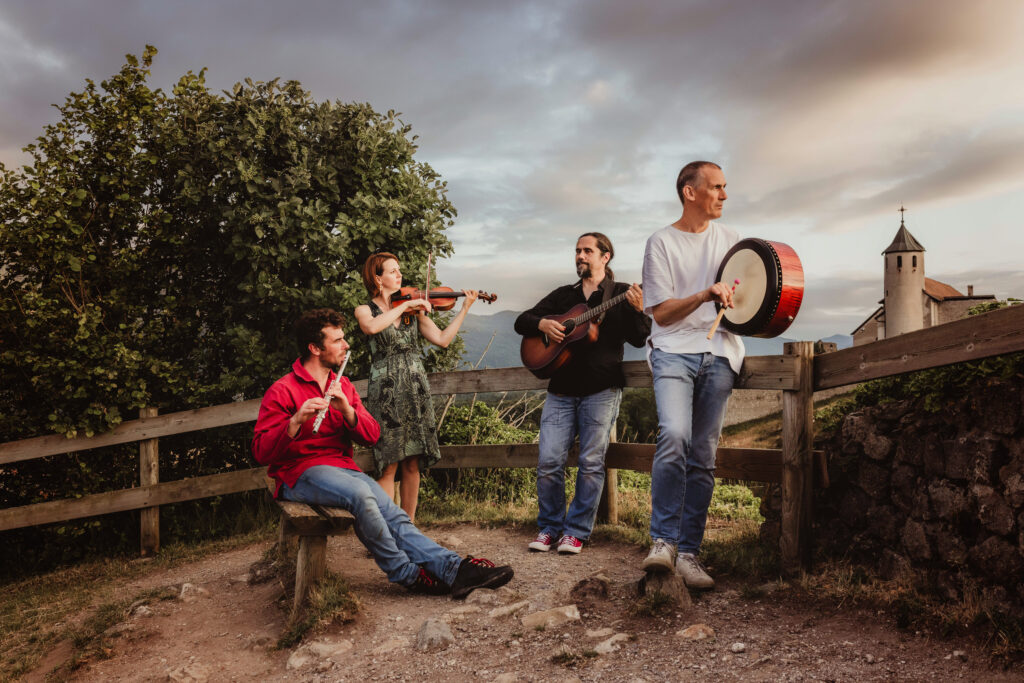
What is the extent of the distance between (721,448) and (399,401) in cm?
220

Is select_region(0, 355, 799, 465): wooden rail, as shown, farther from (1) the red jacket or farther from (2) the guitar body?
(1) the red jacket

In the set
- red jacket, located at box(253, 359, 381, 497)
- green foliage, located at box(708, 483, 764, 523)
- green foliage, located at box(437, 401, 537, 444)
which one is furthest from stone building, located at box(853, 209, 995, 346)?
red jacket, located at box(253, 359, 381, 497)

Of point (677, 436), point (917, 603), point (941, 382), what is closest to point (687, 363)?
point (677, 436)

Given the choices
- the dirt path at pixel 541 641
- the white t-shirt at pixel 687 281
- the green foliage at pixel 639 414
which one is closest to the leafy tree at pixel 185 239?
the dirt path at pixel 541 641

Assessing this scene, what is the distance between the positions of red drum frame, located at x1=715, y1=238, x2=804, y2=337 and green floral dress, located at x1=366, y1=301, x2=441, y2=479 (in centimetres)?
231

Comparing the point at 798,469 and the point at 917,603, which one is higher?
the point at 798,469

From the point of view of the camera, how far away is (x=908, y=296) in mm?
58688

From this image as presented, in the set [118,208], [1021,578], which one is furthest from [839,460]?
[118,208]

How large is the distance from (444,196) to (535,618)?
4601 millimetres

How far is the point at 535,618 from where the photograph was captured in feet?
12.9

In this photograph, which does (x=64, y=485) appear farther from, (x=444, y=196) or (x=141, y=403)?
(x=444, y=196)

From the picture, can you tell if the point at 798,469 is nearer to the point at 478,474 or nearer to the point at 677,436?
the point at 677,436

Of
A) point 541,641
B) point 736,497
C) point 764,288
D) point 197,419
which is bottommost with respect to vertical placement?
point 736,497

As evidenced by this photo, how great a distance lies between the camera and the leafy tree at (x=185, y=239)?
6.62 meters
